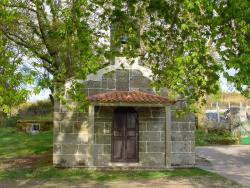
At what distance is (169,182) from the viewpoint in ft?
48.1

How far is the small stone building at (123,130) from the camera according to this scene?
17812mm

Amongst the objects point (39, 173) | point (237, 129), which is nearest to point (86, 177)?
point (39, 173)

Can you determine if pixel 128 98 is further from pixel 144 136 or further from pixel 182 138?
pixel 182 138

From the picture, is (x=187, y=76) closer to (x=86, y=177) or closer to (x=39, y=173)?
(x=86, y=177)

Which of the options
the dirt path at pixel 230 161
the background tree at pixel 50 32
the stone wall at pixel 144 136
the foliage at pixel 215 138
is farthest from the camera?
the foliage at pixel 215 138

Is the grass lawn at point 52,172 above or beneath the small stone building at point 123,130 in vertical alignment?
beneath

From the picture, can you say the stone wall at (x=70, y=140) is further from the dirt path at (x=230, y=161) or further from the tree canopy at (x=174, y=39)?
the tree canopy at (x=174, y=39)

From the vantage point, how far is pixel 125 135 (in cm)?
1820

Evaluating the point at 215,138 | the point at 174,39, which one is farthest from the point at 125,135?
the point at 215,138

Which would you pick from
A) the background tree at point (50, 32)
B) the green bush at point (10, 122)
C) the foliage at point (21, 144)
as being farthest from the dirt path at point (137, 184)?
the green bush at point (10, 122)

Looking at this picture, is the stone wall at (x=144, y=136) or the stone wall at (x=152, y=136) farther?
the stone wall at (x=152, y=136)

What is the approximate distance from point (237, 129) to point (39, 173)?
16.6m

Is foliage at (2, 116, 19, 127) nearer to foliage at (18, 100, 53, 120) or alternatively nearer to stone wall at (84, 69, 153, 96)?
foliage at (18, 100, 53, 120)

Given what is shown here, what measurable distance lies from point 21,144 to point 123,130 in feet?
34.7
